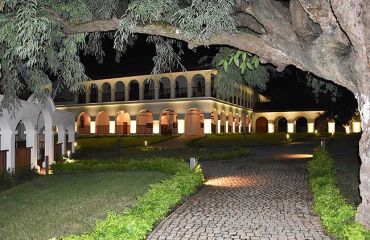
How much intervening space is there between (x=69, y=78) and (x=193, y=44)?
11.6 ft

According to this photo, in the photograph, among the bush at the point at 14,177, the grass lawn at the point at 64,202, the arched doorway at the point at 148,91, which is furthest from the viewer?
the arched doorway at the point at 148,91

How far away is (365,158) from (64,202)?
7523 millimetres

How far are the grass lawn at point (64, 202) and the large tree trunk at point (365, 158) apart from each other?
17.2 ft

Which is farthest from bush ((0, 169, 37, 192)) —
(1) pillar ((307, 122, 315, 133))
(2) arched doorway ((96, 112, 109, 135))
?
(1) pillar ((307, 122, 315, 133))

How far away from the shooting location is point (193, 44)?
7805 millimetres

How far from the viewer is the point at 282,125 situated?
192ft

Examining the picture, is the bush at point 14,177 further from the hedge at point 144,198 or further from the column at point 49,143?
the column at point 49,143

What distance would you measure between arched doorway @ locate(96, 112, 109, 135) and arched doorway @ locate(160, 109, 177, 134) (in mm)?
6951

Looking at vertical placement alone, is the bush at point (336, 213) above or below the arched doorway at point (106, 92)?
below

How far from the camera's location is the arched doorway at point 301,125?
5625cm

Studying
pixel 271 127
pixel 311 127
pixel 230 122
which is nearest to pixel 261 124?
pixel 271 127

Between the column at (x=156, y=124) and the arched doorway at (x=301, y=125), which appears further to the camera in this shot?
the arched doorway at (x=301, y=125)

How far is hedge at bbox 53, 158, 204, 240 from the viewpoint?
6.52 meters

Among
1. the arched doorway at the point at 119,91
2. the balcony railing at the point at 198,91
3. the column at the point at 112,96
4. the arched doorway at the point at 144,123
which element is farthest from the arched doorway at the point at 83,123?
the balcony railing at the point at 198,91
